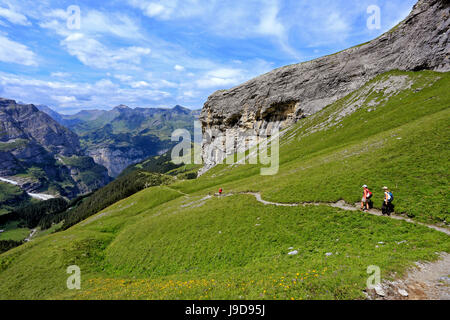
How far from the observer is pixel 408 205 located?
18625 mm

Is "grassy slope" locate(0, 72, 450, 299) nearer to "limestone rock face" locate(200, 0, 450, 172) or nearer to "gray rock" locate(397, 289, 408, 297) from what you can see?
"gray rock" locate(397, 289, 408, 297)

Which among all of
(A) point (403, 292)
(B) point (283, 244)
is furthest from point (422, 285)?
(B) point (283, 244)

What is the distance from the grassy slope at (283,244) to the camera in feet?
42.2

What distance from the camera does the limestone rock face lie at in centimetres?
5828

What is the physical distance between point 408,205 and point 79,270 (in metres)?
43.6

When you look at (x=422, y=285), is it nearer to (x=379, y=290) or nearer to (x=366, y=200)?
(x=379, y=290)

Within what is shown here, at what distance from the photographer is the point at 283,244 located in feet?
64.6

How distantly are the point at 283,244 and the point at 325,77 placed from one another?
295 ft

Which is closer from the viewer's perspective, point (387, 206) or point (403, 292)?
point (403, 292)

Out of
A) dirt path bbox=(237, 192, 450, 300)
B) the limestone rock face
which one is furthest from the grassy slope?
the limestone rock face

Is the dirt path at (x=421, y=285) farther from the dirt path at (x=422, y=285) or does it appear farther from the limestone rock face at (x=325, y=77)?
the limestone rock face at (x=325, y=77)
